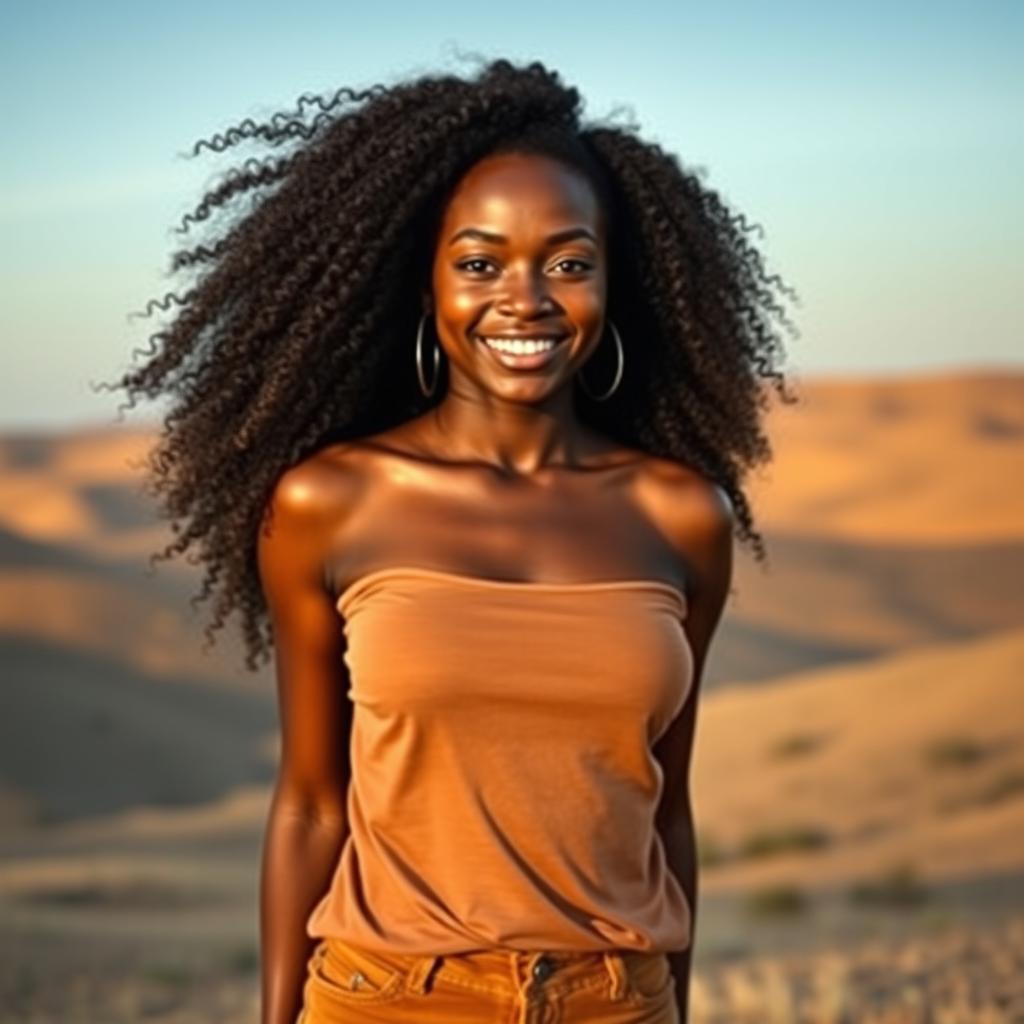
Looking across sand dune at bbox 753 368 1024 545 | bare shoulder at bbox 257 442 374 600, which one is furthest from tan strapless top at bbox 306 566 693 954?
sand dune at bbox 753 368 1024 545

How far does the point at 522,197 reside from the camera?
3969mm

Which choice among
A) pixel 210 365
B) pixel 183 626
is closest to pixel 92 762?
pixel 183 626

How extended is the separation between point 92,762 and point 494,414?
31882 millimetres

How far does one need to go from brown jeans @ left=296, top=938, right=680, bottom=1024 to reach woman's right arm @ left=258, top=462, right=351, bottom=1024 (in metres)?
0.26

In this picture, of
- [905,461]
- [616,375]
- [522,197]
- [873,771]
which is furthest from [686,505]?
[905,461]

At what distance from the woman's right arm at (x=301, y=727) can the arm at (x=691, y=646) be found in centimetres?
50

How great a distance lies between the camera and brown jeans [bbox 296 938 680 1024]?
3.63 m

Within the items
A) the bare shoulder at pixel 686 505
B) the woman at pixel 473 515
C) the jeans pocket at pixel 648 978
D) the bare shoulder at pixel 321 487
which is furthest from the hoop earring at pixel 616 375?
the jeans pocket at pixel 648 978

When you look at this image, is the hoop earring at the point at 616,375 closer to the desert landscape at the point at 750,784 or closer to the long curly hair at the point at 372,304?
the long curly hair at the point at 372,304

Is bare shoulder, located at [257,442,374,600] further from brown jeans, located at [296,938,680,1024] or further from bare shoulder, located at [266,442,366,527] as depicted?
brown jeans, located at [296,938,680,1024]

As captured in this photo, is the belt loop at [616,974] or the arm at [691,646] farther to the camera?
the arm at [691,646]

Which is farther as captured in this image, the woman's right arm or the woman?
the woman's right arm

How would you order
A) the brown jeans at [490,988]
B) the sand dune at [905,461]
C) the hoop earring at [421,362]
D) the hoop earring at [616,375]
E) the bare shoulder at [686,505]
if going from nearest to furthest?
the brown jeans at [490,988] → the bare shoulder at [686,505] → the hoop earring at [421,362] → the hoop earring at [616,375] → the sand dune at [905,461]

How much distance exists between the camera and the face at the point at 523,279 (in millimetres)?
3936
